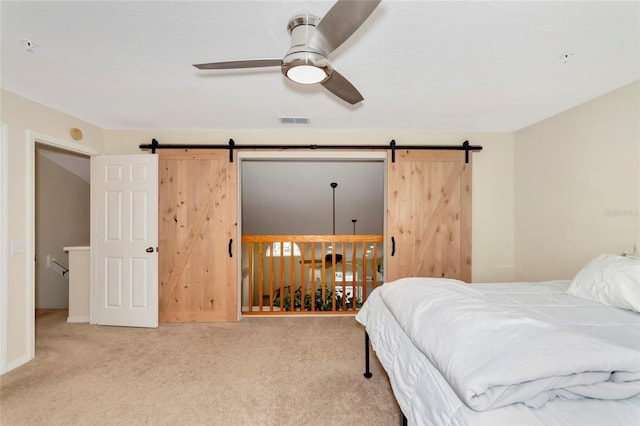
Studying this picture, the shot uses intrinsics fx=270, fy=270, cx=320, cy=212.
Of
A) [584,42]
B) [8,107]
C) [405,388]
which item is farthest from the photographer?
[8,107]

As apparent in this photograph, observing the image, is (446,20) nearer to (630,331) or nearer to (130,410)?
(630,331)

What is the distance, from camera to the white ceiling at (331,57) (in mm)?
1425

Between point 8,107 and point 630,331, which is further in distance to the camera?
point 8,107

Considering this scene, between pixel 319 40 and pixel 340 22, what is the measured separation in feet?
0.48

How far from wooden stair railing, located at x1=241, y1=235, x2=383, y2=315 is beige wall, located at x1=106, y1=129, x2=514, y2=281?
1281mm

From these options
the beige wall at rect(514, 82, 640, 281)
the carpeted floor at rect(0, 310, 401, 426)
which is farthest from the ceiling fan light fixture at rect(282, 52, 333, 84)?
the beige wall at rect(514, 82, 640, 281)

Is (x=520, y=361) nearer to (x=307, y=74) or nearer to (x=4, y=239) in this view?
(x=307, y=74)

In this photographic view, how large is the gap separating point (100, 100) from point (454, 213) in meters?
4.06

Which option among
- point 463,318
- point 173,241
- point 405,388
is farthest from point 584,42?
point 173,241

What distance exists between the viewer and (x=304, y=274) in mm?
5875

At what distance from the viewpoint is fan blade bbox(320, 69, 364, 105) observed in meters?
1.56

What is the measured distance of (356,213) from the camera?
5859 millimetres

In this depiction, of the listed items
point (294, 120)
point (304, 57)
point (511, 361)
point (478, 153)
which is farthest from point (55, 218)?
point (478, 153)

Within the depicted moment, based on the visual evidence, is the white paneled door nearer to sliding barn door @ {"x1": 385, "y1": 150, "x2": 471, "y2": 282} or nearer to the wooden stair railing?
the wooden stair railing
